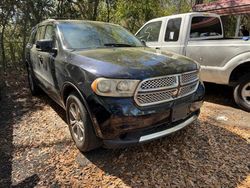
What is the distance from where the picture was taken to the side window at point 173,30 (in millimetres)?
5838

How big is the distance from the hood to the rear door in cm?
283

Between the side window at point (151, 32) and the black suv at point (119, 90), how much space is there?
8.72 feet

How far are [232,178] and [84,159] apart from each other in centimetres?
180

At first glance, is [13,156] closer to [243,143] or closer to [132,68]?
[132,68]

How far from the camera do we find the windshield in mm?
3869

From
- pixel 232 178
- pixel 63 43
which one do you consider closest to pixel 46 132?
pixel 63 43

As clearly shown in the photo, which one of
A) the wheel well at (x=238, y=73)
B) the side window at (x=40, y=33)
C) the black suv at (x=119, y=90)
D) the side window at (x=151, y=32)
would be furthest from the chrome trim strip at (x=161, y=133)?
the side window at (x=151, y=32)

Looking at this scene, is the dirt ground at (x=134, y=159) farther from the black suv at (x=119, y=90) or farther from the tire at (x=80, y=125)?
the black suv at (x=119, y=90)

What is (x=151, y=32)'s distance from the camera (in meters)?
6.63

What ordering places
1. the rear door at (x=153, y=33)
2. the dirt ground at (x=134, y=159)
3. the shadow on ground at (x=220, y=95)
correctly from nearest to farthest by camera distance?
the dirt ground at (x=134, y=159), the shadow on ground at (x=220, y=95), the rear door at (x=153, y=33)

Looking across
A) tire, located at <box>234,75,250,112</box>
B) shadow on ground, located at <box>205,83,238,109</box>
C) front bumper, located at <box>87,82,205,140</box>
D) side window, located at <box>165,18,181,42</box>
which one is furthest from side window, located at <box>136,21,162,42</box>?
front bumper, located at <box>87,82,205,140</box>

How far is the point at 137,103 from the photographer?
2777 mm

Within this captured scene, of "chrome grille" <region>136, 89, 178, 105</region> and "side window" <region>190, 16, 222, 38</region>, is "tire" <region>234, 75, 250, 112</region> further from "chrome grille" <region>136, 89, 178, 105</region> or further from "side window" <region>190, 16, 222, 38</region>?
"chrome grille" <region>136, 89, 178, 105</region>

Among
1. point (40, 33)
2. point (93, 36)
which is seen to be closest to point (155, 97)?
point (93, 36)
